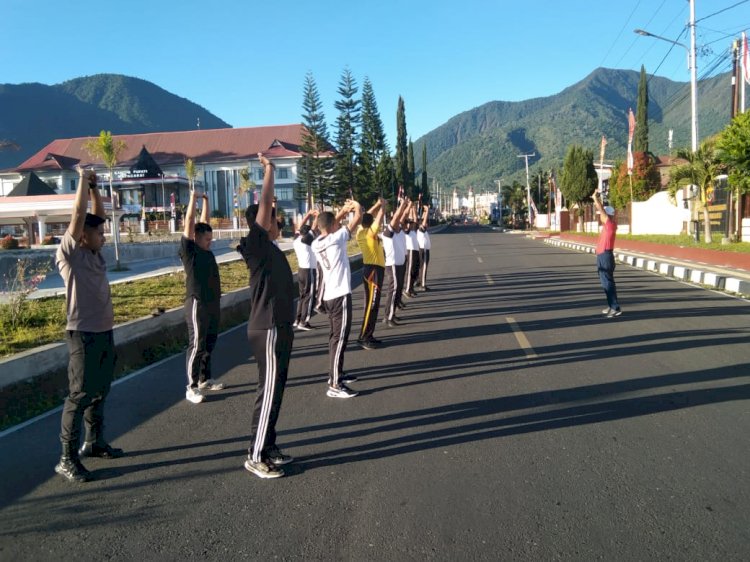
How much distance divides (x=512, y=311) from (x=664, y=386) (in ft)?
17.5

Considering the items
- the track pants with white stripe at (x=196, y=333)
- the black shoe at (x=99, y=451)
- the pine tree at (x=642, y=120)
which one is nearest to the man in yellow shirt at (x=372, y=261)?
the track pants with white stripe at (x=196, y=333)

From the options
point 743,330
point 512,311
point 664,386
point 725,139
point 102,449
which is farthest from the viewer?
point 725,139

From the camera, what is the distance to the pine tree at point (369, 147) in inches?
2004

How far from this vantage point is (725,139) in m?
18.3

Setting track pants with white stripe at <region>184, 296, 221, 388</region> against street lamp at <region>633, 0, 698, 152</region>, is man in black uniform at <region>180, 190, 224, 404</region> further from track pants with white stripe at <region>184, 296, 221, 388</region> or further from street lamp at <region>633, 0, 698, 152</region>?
street lamp at <region>633, 0, 698, 152</region>

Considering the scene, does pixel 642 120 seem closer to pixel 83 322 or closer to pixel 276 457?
pixel 276 457

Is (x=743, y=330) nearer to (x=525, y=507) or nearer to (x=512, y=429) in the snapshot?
(x=512, y=429)

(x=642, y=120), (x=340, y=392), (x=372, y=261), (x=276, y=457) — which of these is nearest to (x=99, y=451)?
(x=276, y=457)

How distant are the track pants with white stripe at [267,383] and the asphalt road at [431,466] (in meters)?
0.25

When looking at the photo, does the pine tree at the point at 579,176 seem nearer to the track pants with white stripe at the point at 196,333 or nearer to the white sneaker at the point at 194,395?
the track pants with white stripe at the point at 196,333

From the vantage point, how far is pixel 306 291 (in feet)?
34.5

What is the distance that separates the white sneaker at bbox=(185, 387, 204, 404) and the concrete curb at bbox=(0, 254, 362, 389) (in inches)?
63.0

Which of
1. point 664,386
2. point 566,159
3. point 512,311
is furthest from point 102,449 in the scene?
point 566,159

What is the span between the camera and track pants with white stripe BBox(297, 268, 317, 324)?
10.4 metres
